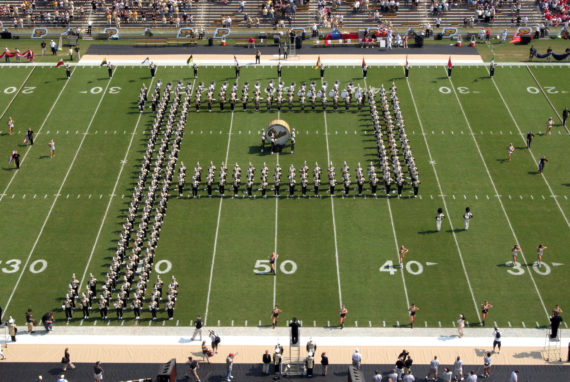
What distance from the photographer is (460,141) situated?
59.6 meters

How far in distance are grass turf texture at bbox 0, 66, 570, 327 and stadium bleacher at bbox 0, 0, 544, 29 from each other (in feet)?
42.9

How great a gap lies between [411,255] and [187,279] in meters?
11.6

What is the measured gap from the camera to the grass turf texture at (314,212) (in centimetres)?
4597

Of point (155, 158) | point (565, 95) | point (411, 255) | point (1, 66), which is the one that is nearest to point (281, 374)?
point (411, 255)

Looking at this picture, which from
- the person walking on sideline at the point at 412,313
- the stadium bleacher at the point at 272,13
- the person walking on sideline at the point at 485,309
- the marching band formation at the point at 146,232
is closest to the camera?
the person walking on sideline at the point at 412,313

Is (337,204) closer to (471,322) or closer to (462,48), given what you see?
(471,322)

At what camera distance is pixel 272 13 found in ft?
266

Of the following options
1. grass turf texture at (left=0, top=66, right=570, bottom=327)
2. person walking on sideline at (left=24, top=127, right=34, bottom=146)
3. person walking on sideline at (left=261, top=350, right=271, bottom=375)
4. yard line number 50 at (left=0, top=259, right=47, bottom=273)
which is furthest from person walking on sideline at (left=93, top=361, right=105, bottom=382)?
person walking on sideline at (left=24, top=127, right=34, bottom=146)

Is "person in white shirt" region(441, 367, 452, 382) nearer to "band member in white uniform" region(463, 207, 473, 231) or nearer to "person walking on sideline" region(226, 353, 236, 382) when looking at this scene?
"person walking on sideline" region(226, 353, 236, 382)

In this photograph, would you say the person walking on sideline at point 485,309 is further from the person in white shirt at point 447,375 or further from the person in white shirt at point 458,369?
the person in white shirt at point 447,375

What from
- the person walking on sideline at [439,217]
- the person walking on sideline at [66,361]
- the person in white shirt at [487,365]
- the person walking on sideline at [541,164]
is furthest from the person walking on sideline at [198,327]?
the person walking on sideline at [541,164]

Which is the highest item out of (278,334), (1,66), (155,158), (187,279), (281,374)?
(1,66)

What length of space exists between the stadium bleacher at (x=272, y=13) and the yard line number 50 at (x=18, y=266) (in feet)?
115

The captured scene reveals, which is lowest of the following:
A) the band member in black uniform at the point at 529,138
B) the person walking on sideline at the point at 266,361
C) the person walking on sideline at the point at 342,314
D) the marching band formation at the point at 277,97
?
the person walking on sideline at the point at 266,361
